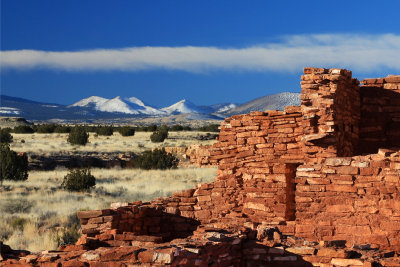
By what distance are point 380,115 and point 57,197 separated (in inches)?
537

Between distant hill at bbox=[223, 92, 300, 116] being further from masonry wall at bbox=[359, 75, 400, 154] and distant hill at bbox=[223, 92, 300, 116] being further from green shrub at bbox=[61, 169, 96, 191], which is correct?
green shrub at bbox=[61, 169, 96, 191]

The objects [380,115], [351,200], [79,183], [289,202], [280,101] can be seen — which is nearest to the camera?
[351,200]

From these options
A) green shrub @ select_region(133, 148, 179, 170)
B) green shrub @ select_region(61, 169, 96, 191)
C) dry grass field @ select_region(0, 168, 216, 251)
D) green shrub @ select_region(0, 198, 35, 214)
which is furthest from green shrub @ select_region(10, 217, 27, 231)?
green shrub @ select_region(133, 148, 179, 170)

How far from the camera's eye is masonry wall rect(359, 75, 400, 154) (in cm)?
1293

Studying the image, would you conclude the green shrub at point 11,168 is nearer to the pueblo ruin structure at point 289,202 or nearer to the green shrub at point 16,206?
the green shrub at point 16,206

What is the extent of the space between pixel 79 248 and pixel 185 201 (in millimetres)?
3361

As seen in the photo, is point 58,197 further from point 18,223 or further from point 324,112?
point 324,112

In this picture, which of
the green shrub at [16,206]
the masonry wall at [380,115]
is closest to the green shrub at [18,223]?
the green shrub at [16,206]

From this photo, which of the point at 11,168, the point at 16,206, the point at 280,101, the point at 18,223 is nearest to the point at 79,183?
the point at 16,206

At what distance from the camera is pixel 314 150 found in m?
11.3

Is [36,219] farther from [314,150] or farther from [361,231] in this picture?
[361,231]

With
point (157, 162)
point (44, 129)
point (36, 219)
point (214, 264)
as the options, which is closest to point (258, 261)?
point (214, 264)

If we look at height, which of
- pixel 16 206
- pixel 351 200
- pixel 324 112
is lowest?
pixel 16 206

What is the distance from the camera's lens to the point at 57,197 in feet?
73.9
